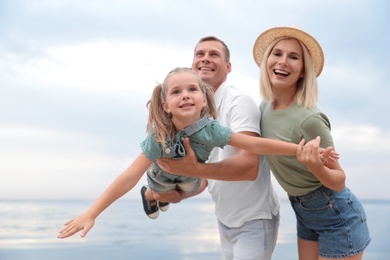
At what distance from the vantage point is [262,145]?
350 cm

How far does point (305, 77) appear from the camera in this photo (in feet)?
12.7

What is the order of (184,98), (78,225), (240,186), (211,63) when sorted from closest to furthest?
1. (78,225)
2. (184,98)
3. (240,186)
4. (211,63)

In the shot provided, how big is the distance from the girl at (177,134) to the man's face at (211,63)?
66 cm

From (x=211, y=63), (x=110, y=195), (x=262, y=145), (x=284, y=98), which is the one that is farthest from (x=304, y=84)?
(x=110, y=195)

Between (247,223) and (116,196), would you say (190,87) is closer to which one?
(116,196)

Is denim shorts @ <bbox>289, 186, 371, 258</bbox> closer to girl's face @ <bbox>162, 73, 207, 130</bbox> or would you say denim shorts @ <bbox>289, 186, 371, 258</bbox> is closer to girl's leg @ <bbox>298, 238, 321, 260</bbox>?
girl's leg @ <bbox>298, 238, 321, 260</bbox>

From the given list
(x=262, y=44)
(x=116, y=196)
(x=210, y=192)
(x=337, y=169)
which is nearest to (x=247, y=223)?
(x=210, y=192)

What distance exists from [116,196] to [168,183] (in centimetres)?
58

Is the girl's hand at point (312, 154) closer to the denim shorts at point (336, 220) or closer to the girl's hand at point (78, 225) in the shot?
the denim shorts at point (336, 220)

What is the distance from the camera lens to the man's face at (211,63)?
4332mm

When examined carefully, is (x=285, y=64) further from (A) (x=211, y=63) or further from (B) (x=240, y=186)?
(B) (x=240, y=186)

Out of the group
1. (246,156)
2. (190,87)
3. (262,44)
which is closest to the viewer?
(190,87)

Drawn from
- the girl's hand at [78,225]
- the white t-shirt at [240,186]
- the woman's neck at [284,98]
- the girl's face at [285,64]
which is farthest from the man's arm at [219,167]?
the girl's hand at [78,225]

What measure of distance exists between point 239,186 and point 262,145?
57cm
